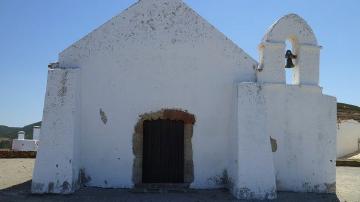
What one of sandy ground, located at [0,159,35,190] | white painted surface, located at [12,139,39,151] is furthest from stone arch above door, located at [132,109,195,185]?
white painted surface, located at [12,139,39,151]

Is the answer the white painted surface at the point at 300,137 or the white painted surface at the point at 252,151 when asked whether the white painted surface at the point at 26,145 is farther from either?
the white painted surface at the point at 300,137

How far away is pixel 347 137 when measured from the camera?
71.6ft

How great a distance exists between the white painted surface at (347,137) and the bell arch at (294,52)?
12.9 meters

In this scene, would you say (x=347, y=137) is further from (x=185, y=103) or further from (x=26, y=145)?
(x=26, y=145)

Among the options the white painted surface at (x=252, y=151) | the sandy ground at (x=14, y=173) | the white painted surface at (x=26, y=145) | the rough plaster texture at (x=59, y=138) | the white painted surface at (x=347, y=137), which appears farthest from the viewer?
the white painted surface at (x=347, y=137)

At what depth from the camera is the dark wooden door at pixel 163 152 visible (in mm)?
9578

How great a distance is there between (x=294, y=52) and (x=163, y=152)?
4.17m

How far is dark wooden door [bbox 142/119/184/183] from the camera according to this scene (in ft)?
31.4

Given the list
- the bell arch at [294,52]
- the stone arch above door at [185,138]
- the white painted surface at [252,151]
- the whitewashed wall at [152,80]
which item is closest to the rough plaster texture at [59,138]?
the whitewashed wall at [152,80]

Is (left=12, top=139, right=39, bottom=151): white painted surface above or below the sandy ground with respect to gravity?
above

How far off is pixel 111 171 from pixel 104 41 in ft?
10.0

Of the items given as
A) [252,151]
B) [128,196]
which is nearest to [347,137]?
[252,151]

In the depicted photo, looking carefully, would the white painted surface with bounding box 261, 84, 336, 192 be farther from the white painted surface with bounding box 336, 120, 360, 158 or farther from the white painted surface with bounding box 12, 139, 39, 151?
the white painted surface with bounding box 12, 139, 39, 151

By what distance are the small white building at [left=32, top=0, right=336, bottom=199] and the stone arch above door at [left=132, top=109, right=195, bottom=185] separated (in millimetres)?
23
